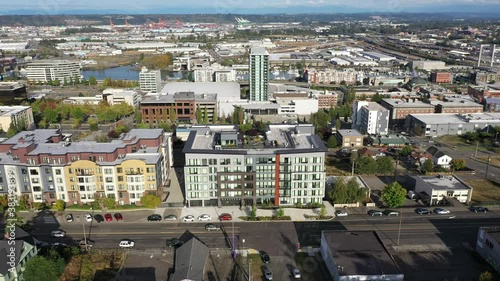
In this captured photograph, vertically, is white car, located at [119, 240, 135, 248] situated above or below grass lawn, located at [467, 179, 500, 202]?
above

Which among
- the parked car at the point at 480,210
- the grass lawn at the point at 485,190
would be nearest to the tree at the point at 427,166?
the grass lawn at the point at 485,190

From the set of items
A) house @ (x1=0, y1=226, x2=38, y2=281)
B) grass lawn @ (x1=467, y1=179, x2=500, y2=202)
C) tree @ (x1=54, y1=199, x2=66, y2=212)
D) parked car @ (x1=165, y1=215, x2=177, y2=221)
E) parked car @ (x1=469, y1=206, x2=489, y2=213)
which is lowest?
grass lawn @ (x1=467, y1=179, x2=500, y2=202)

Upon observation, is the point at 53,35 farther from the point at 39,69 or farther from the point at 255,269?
the point at 255,269

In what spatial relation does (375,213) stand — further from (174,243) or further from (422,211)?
(174,243)

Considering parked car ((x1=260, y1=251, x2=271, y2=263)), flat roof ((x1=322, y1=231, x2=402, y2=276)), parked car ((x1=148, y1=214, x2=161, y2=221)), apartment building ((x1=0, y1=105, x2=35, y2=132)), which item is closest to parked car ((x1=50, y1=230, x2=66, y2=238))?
parked car ((x1=148, y1=214, x2=161, y2=221))

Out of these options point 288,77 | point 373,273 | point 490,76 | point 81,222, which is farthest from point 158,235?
point 490,76

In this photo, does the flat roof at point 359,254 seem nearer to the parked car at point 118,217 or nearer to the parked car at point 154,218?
the parked car at point 154,218

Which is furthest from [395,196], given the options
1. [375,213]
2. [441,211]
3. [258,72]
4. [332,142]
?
[258,72]

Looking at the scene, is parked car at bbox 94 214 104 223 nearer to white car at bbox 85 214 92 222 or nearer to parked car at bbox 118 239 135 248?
white car at bbox 85 214 92 222
